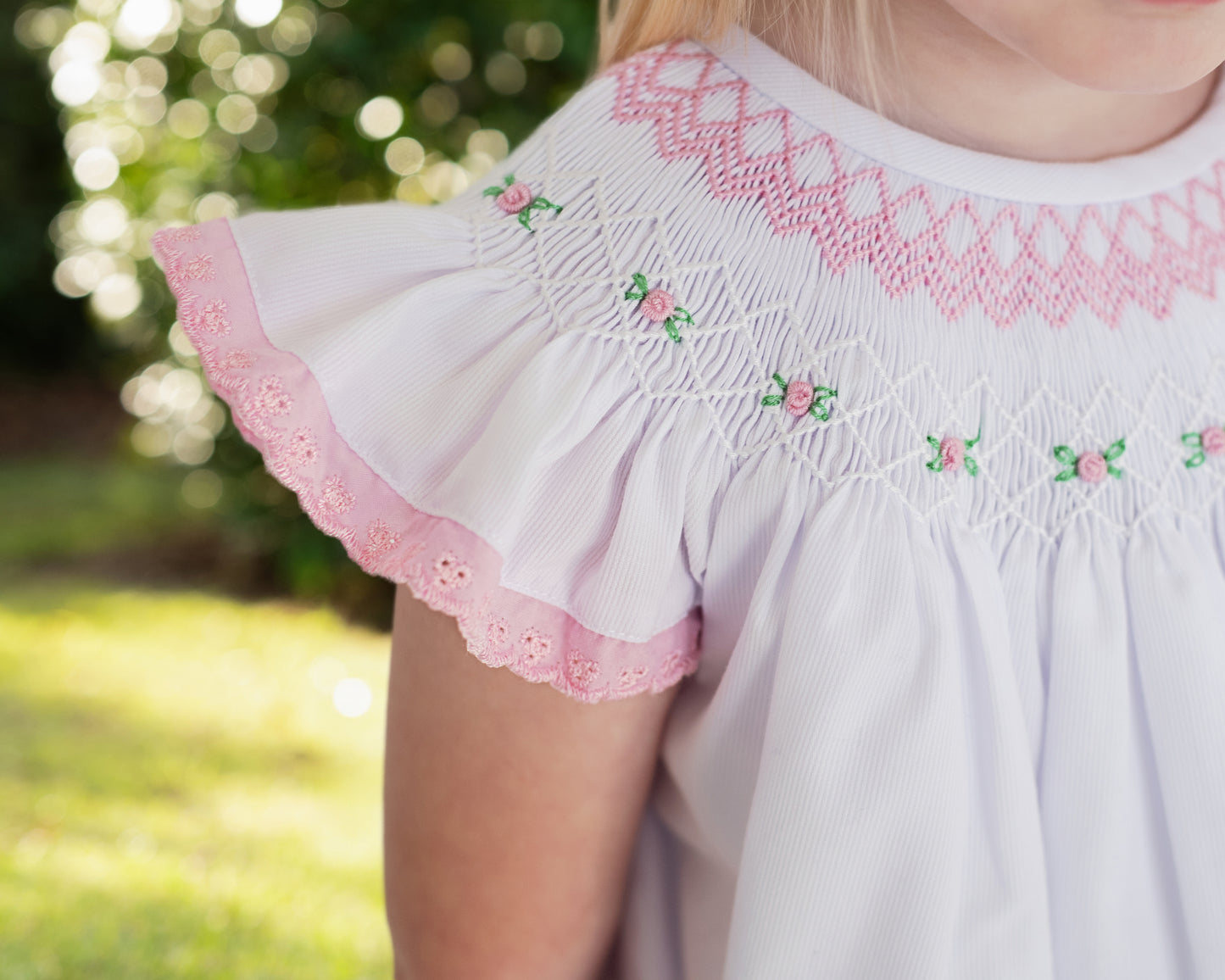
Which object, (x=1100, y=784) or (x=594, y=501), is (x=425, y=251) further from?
(x=1100, y=784)

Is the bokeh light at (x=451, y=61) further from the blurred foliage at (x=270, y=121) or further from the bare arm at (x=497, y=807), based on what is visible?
the bare arm at (x=497, y=807)

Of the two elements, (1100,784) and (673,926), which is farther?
(673,926)

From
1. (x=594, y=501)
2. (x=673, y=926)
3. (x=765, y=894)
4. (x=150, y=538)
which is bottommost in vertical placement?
(x=150, y=538)

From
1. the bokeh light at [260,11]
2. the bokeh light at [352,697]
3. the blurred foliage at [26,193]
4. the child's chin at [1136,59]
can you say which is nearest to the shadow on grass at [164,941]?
the bokeh light at [352,697]

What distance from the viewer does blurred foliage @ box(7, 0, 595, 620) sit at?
2.61 m

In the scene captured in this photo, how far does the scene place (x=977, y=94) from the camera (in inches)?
31.9

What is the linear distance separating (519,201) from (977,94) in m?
0.33

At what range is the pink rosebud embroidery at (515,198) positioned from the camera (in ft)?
2.68

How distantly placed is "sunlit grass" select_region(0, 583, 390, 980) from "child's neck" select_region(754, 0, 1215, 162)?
1197 millimetres

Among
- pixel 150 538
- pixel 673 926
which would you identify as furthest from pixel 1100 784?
pixel 150 538

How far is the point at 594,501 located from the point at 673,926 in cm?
42

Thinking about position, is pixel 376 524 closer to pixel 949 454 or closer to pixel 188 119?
pixel 949 454

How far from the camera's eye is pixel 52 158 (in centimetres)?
478

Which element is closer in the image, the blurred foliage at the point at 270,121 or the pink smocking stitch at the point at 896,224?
the pink smocking stitch at the point at 896,224
